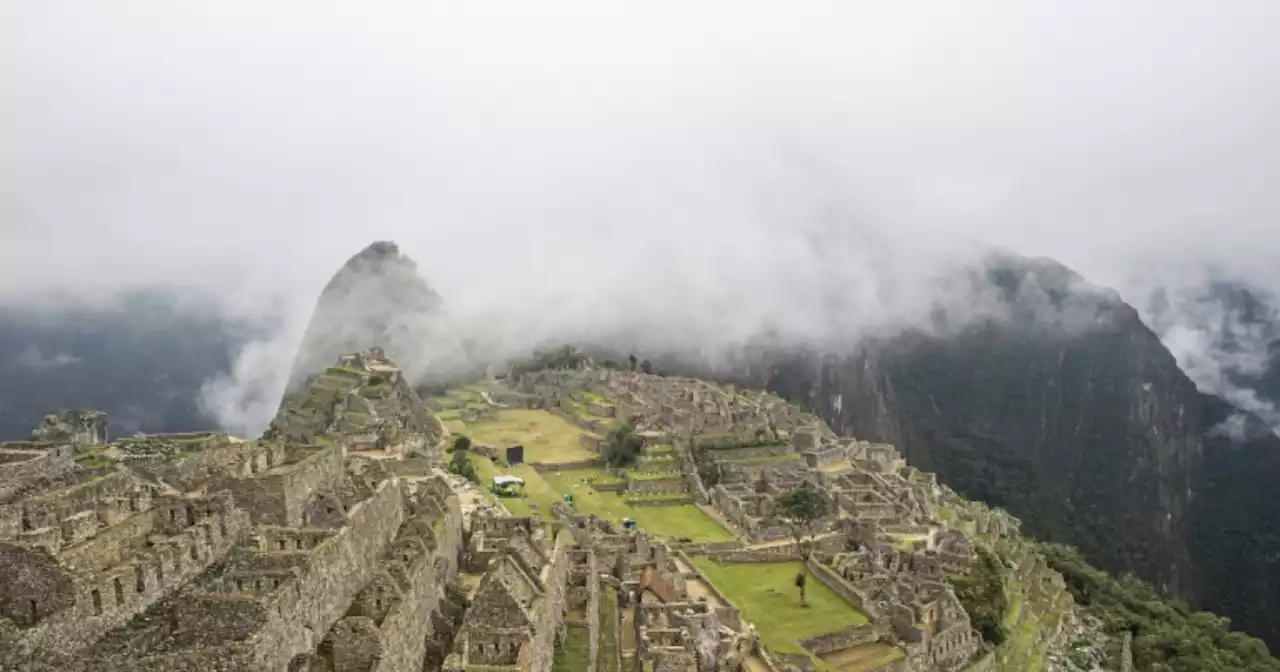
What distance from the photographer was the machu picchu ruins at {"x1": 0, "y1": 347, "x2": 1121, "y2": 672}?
1238 cm

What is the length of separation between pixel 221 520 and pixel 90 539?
205 centimetres

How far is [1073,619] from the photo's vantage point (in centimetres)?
4984

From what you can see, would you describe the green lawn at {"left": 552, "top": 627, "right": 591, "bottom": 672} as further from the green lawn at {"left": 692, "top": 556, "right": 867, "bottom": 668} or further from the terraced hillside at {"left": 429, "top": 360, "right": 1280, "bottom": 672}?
the green lawn at {"left": 692, "top": 556, "right": 867, "bottom": 668}

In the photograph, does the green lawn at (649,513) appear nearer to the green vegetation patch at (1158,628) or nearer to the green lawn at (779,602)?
the green lawn at (779,602)

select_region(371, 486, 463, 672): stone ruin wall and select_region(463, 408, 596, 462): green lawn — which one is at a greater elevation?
select_region(371, 486, 463, 672): stone ruin wall

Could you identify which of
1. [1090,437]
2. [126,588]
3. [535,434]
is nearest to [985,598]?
[535,434]

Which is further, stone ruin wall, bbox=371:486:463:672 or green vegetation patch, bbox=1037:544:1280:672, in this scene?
green vegetation patch, bbox=1037:544:1280:672

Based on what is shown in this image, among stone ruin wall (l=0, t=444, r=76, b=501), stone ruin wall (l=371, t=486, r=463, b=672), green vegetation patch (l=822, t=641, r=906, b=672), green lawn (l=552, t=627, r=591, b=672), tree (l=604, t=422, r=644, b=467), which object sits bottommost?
green vegetation patch (l=822, t=641, r=906, b=672)

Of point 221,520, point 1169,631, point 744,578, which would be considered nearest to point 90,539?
point 221,520

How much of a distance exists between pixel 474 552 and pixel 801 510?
88.0 feet

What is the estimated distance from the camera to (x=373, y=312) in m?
85.8

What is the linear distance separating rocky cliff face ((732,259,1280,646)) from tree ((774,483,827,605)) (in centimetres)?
8479

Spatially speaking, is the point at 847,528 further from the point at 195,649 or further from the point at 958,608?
the point at 195,649

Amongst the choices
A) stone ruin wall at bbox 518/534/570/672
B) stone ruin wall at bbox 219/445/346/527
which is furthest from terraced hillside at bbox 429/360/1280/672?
stone ruin wall at bbox 219/445/346/527
